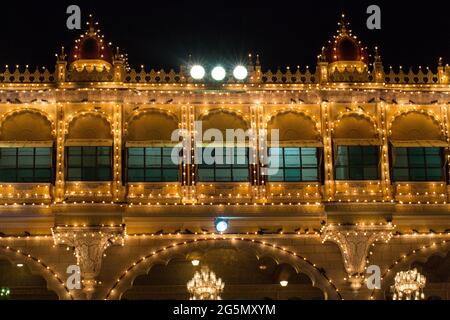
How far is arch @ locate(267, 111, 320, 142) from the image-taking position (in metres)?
34.2

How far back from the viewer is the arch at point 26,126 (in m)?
33.7

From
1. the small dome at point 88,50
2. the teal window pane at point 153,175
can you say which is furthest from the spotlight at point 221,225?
the small dome at point 88,50

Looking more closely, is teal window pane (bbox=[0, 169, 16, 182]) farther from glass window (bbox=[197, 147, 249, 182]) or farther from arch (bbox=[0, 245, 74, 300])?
glass window (bbox=[197, 147, 249, 182])

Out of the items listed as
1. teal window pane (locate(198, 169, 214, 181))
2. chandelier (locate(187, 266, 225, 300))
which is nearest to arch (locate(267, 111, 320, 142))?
teal window pane (locate(198, 169, 214, 181))

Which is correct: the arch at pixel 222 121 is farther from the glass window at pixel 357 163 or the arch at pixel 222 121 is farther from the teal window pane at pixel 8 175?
the teal window pane at pixel 8 175

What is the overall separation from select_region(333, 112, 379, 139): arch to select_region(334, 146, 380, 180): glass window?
0.57 metres

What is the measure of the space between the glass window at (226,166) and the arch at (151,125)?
4.91 feet

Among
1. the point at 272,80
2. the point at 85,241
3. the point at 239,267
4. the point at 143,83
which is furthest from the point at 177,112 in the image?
the point at 239,267

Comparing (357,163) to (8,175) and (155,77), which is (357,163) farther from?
(8,175)

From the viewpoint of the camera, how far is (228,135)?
3400 cm

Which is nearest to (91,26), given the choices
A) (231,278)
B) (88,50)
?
(88,50)

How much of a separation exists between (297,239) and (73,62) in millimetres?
10530

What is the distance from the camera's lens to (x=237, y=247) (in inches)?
1310
